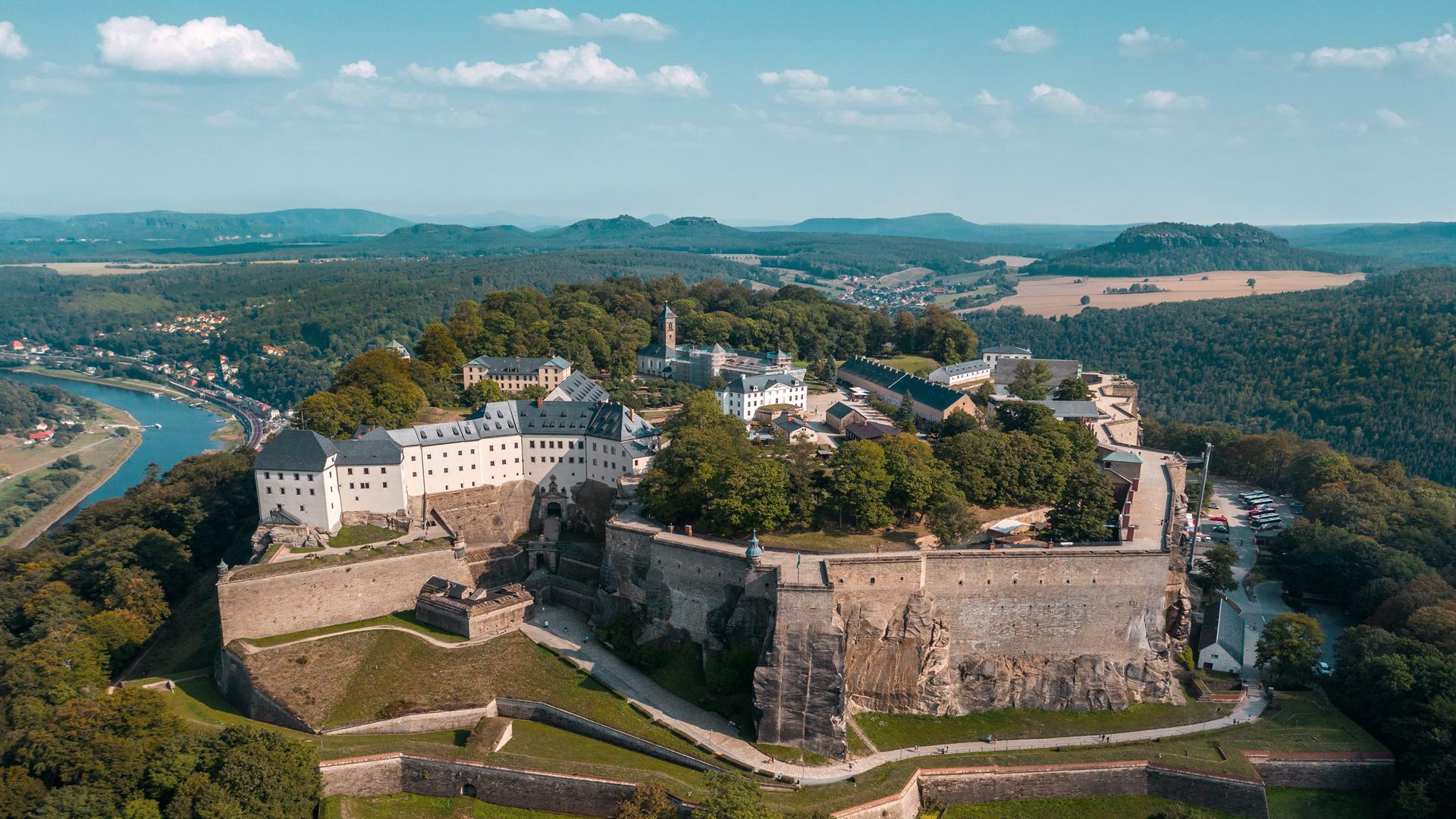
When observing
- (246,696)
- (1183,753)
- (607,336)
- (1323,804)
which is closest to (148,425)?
(607,336)

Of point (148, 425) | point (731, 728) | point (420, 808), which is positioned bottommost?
point (148, 425)

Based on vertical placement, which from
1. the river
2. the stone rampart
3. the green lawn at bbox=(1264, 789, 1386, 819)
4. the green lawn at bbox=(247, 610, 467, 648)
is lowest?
the river

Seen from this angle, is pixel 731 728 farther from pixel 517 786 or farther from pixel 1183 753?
pixel 1183 753

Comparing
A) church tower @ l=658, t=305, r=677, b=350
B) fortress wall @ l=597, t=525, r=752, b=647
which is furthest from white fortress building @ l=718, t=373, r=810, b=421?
fortress wall @ l=597, t=525, r=752, b=647

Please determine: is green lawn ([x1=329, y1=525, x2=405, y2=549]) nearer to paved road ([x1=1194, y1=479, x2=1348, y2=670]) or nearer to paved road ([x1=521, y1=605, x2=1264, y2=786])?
paved road ([x1=521, y1=605, x2=1264, y2=786])

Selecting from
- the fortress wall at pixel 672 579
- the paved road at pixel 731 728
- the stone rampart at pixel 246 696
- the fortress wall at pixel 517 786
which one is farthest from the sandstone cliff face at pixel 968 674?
the stone rampart at pixel 246 696

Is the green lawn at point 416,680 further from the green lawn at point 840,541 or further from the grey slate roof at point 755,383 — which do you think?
the grey slate roof at point 755,383
